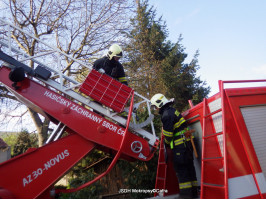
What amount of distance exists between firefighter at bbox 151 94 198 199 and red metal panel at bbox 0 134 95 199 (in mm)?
1452

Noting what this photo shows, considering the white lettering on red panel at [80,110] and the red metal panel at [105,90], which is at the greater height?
the red metal panel at [105,90]

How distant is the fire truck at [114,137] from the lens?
3012 millimetres

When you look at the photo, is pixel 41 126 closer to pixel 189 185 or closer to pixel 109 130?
pixel 109 130

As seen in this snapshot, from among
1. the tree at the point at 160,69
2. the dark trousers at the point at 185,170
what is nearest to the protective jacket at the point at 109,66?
the dark trousers at the point at 185,170

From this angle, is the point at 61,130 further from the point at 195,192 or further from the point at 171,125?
the point at 195,192

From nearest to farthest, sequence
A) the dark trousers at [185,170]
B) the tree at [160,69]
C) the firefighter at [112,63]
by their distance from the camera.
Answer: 1. the dark trousers at [185,170]
2. the firefighter at [112,63]
3. the tree at [160,69]

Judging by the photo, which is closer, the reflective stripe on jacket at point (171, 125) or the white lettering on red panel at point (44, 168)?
the white lettering on red panel at point (44, 168)

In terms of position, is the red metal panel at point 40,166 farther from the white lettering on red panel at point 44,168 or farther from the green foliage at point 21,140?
the green foliage at point 21,140

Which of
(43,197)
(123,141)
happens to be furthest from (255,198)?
(43,197)

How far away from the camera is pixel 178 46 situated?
53.9 feet

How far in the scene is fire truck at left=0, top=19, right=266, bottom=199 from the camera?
3012mm

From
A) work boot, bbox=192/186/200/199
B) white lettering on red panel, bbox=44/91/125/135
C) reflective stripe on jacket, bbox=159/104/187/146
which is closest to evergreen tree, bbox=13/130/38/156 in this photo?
white lettering on red panel, bbox=44/91/125/135

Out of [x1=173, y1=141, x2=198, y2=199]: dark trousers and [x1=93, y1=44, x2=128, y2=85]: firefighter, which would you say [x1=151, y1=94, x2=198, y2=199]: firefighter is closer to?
[x1=173, y1=141, x2=198, y2=199]: dark trousers

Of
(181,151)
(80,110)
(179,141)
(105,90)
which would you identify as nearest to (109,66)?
(105,90)
